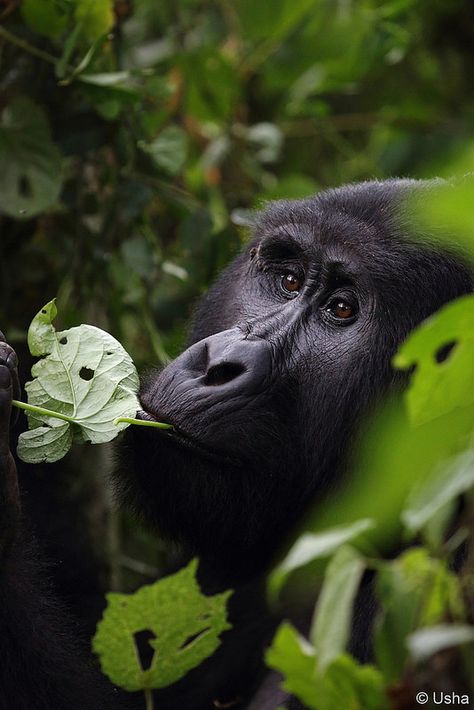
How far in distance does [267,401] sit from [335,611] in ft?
3.83

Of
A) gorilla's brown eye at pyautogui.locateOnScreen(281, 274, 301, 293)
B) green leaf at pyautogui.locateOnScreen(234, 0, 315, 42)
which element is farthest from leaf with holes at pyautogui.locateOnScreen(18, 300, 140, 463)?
green leaf at pyautogui.locateOnScreen(234, 0, 315, 42)

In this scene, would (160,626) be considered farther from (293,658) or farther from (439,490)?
(439,490)

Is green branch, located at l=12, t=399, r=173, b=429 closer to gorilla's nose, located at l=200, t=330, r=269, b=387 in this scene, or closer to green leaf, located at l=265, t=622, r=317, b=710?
gorilla's nose, located at l=200, t=330, r=269, b=387

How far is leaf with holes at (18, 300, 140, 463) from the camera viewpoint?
242cm

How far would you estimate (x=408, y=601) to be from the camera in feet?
4.60

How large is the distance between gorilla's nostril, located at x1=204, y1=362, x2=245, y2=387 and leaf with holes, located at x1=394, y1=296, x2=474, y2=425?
1.00 metres

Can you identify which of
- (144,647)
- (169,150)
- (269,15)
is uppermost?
(269,15)

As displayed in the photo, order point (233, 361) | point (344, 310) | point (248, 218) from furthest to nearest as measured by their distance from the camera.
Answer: point (248, 218) → point (344, 310) → point (233, 361)

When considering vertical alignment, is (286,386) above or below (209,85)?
below

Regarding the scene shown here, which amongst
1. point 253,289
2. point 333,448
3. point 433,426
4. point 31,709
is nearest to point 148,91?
point 253,289

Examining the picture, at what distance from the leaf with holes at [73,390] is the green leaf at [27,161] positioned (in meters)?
0.83

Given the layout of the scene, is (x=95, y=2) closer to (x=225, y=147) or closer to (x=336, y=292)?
(x=336, y=292)

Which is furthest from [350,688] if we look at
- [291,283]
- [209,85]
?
[209,85]

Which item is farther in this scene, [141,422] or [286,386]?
[286,386]
